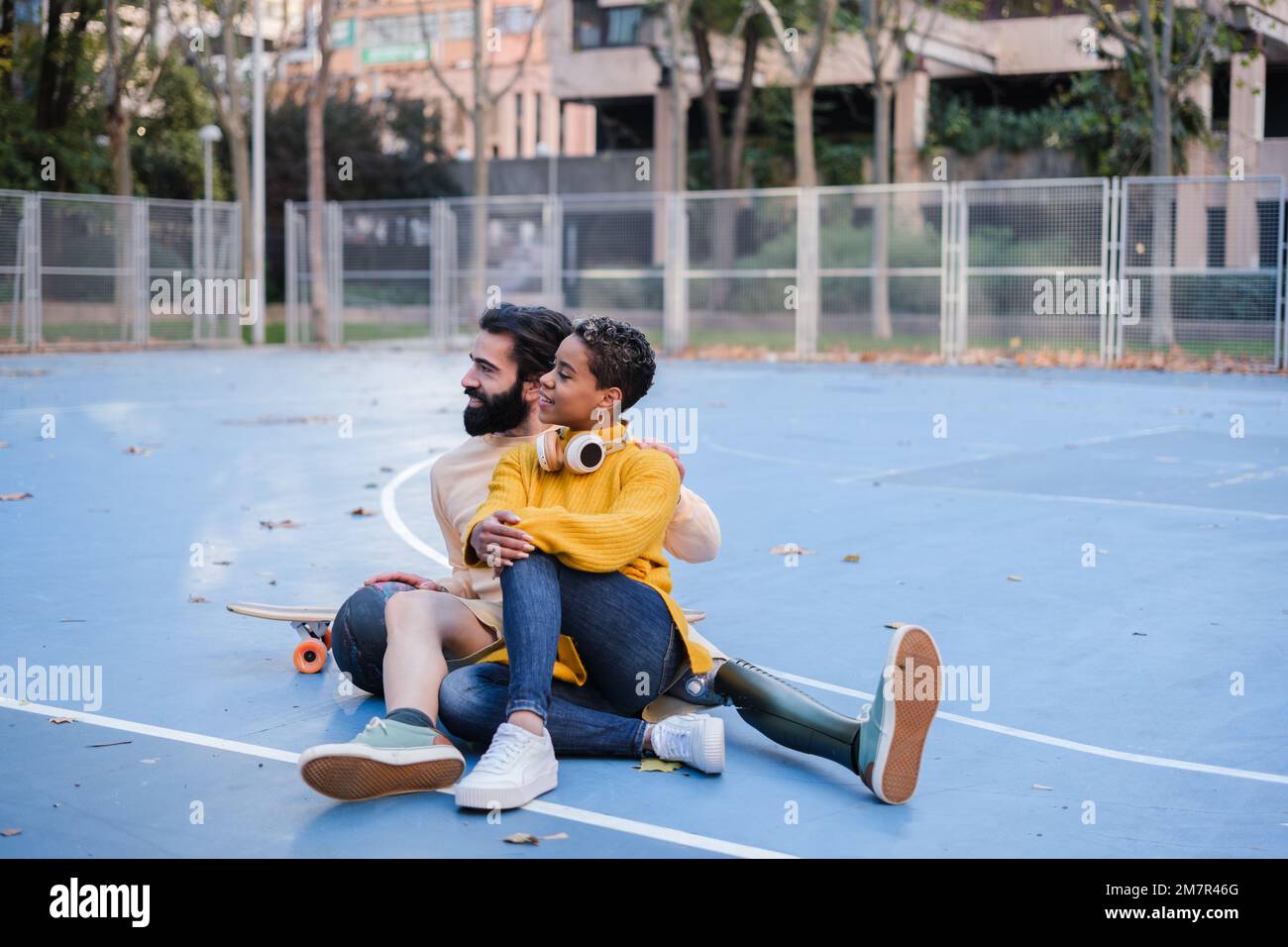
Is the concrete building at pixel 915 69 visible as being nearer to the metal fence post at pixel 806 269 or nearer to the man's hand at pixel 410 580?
the metal fence post at pixel 806 269

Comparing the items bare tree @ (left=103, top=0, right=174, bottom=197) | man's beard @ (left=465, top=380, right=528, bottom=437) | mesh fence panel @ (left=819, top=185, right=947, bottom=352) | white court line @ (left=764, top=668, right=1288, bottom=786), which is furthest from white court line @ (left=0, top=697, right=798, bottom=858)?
bare tree @ (left=103, top=0, right=174, bottom=197)

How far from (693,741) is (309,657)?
1830 millimetres

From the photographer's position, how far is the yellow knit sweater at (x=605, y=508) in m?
4.30

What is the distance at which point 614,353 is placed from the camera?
453 cm

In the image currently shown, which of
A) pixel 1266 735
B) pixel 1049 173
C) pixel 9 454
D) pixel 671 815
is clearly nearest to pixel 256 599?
pixel 671 815

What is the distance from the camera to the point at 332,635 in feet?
16.4

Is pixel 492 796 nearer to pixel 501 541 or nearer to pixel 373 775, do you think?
pixel 373 775

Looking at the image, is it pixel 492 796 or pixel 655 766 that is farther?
pixel 655 766

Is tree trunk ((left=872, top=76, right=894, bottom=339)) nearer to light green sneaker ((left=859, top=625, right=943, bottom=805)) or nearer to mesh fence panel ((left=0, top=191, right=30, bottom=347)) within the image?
mesh fence panel ((left=0, top=191, right=30, bottom=347))

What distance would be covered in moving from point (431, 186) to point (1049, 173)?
66.3 feet

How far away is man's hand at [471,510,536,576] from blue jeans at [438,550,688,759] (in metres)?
0.03

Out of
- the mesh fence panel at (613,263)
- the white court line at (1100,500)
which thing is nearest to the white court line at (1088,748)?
the white court line at (1100,500)

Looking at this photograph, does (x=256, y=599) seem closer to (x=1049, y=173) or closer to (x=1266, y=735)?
(x=1266, y=735)

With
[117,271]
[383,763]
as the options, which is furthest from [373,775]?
[117,271]
